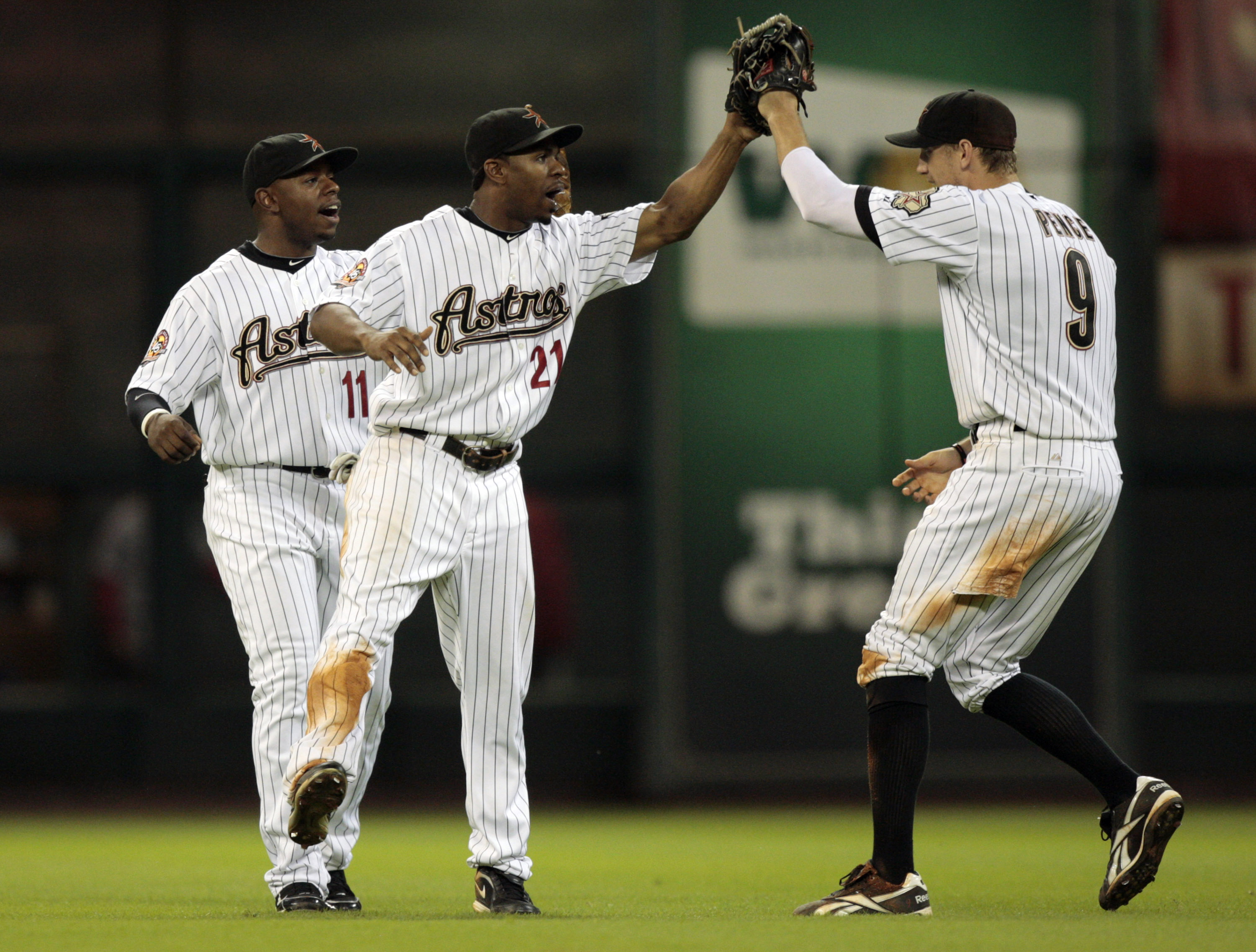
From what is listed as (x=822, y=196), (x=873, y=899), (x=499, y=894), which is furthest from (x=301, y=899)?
(x=822, y=196)

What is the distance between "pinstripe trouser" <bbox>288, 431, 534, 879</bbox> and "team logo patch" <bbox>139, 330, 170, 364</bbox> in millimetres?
805

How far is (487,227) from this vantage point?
5.03 m

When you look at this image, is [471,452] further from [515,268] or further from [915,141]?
[915,141]

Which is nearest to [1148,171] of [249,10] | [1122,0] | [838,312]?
[1122,0]

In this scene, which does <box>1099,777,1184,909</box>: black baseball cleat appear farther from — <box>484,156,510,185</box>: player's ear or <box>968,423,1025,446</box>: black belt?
<box>484,156,510,185</box>: player's ear

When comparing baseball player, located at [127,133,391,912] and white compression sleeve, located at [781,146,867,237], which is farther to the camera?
baseball player, located at [127,133,391,912]

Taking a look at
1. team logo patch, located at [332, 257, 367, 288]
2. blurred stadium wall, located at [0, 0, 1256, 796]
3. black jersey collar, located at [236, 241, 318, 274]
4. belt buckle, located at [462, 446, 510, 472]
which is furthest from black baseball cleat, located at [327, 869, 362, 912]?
blurred stadium wall, located at [0, 0, 1256, 796]

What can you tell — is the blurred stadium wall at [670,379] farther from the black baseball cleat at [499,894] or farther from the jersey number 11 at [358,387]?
the black baseball cleat at [499,894]

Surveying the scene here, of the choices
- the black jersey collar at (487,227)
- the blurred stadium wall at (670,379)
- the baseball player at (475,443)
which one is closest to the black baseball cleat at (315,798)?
the baseball player at (475,443)

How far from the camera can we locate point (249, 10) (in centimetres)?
1069

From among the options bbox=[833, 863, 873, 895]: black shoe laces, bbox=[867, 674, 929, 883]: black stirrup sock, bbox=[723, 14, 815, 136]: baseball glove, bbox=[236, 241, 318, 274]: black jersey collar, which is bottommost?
bbox=[833, 863, 873, 895]: black shoe laces

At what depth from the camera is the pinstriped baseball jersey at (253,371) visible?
209 inches

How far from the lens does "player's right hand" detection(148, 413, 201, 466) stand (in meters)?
4.98

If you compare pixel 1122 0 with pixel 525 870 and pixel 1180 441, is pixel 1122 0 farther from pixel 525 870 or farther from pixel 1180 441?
pixel 525 870
